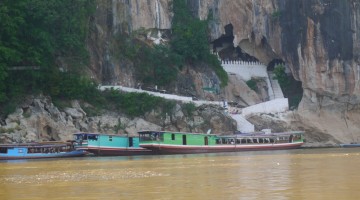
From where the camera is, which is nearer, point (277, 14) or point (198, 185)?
point (198, 185)

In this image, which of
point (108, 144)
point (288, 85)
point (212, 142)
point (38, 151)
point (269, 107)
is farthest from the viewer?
point (288, 85)

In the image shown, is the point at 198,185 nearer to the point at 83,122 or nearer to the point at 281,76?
the point at 83,122

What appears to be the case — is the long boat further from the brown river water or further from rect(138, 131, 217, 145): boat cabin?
the brown river water

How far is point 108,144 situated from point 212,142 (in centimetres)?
611

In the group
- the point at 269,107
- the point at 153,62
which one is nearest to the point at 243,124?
the point at 269,107

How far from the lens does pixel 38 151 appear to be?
3195cm

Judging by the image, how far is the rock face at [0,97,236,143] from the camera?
33.9 metres

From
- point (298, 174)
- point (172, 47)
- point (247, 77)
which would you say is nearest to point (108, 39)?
point (172, 47)

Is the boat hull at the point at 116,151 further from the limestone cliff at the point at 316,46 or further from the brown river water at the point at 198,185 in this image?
the brown river water at the point at 198,185

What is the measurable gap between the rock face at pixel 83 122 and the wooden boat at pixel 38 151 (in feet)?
6.16

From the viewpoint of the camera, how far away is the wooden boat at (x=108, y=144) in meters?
33.1

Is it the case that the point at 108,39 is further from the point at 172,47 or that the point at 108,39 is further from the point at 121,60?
the point at 172,47

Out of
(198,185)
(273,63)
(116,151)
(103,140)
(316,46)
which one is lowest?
(198,185)

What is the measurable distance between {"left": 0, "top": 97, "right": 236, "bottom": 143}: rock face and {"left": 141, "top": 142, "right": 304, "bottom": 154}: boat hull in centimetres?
354
